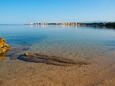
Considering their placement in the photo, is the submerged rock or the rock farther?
the rock

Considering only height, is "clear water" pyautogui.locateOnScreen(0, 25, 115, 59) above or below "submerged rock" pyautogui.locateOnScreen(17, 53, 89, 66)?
below

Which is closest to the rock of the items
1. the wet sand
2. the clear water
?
the clear water

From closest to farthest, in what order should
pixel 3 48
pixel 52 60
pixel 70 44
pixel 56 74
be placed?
pixel 56 74, pixel 52 60, pixel 3 48, pixel 70 44

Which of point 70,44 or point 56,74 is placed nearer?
point 56,74

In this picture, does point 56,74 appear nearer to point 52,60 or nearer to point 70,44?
point 52,60

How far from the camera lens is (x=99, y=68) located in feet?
50.2

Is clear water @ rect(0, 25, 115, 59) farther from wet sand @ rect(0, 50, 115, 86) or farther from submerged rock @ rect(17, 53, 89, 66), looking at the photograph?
wet sand @ rect(0, 50, 115, 86)

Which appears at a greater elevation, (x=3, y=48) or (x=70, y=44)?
(x=3, y=48)

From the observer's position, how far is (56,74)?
45.3ft

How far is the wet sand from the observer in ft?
39.2

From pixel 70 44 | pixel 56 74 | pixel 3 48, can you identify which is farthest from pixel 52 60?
pixel 70 44

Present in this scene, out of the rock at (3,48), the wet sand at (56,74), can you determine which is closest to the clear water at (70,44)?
the rock at (3,48)

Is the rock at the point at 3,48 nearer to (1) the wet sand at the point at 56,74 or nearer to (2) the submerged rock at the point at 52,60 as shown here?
(2) the submerged rock at the point at 52,60

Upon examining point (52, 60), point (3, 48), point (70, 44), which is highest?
point (3, 48)
